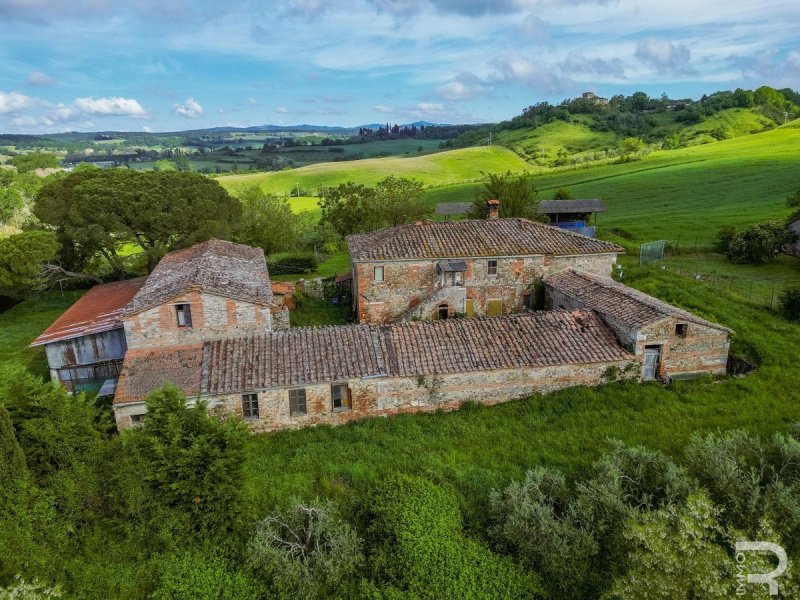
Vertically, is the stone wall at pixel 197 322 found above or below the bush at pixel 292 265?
above

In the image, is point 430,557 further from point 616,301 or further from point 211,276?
point 211,276

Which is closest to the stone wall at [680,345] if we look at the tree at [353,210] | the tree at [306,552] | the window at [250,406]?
the tree at [306,552]

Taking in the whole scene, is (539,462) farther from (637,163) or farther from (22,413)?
(637,163)

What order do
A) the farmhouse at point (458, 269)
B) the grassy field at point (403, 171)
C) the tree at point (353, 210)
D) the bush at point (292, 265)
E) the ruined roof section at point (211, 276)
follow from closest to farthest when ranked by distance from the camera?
the ruined roof section at point (211, 276), the farmhouse at point (458, 269), the bush at point (292, 265), the tree at point (353, 210), the grassy field at point (403, 171)

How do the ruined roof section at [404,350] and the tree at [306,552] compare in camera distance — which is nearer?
the tree at [306,552]

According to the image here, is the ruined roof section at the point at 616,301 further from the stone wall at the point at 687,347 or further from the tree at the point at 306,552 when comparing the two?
the tree at the point at 306,552

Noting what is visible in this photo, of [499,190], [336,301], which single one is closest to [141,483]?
[336,301]

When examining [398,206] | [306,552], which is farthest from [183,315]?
[398,206]
